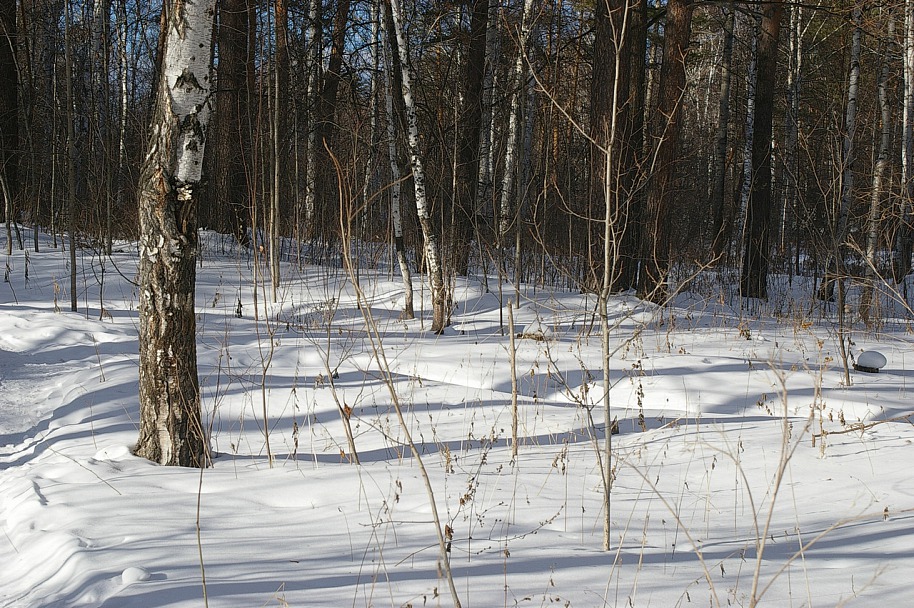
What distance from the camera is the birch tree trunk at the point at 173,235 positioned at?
3445mm

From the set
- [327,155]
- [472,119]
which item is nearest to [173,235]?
[472,119]

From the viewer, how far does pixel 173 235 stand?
351cm

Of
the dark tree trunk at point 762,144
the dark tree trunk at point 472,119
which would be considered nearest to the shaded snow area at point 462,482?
the dark tree trunk at point 472,119

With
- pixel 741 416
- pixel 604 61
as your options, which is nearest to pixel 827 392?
pixel 741 416

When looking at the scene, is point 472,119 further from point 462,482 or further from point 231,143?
point 462,482

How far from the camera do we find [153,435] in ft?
12.2

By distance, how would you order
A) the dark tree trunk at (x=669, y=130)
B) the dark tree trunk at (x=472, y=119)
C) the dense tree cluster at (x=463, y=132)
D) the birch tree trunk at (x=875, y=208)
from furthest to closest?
the dark tree trunk at (x=472, y=119) < the dark tree trunk at (x=669, y=130) < the birch tree trunk at (x=875, y=208) < the dense tree cluster at (x=463, y=132)

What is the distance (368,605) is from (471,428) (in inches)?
96.6

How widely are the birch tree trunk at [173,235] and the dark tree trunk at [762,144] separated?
10.0 m

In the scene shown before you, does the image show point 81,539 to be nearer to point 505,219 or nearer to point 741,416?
point 741,416

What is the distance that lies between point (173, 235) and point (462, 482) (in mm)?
1831

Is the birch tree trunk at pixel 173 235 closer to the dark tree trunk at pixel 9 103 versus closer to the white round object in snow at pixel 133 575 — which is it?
the white round object in snow at pixel 133 575

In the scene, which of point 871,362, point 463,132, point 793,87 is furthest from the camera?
point 793,87

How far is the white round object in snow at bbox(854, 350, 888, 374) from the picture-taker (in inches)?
237
